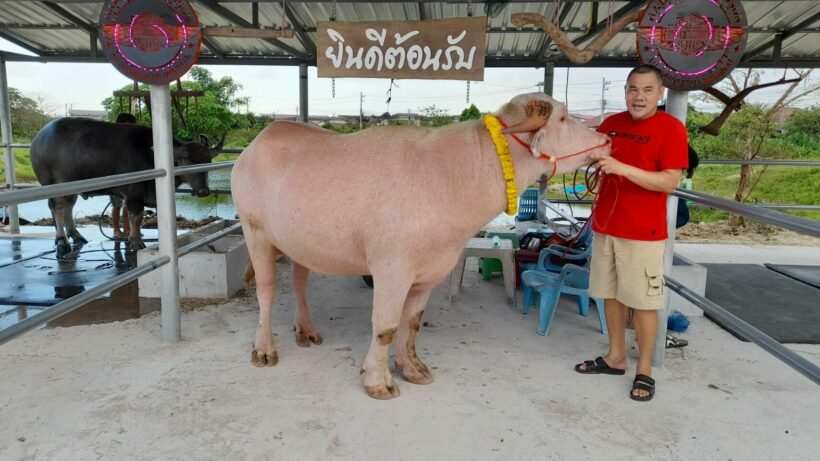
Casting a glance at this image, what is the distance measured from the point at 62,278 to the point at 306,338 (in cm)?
310

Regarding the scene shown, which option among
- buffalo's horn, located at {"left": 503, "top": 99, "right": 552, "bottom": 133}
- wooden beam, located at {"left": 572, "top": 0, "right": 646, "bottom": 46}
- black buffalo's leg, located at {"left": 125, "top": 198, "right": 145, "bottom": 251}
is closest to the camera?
buffalo's horn, located at {"left": 503, "top": 99, "right": 552, "bottom": 133}

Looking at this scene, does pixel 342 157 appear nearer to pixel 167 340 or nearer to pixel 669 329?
pixel 167 340

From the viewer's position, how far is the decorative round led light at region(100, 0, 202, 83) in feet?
11.1

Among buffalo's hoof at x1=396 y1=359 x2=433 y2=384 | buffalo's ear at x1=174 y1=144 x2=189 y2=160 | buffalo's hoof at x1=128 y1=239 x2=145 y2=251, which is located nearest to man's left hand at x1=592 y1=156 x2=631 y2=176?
buffalo's hoof at x1=396 y1=359 x2=433 y2=384

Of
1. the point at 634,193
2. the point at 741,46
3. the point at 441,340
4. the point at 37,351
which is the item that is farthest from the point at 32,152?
the point at 741,46

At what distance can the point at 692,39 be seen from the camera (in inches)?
125

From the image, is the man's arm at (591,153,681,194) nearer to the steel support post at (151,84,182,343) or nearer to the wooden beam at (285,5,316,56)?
the steel support post at (151,84,182,343)

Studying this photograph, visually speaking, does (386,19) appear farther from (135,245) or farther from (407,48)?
(135,245)

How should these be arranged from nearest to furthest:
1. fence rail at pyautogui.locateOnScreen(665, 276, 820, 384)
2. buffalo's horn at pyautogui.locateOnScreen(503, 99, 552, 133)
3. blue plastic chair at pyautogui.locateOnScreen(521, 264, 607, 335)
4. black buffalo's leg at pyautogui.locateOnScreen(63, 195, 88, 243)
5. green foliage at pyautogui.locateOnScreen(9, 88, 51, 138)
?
fence rail at pyautogui.locateOnScreen(665, 276, 820, 384) → buffalo's horn at pyautogui.locateOnScreen(503, 99, 552, 133) → blue plastic chair at pyautogui.locateOnScreen(521, 264, 607, 335) → black buffalo's leg at pyautogui.locateOnScreen(63, 195, 88, 243) → green foliage at pyautogui.locateOnScreen(9, 88, 51, 138)

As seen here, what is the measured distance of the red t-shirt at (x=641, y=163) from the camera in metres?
2.90

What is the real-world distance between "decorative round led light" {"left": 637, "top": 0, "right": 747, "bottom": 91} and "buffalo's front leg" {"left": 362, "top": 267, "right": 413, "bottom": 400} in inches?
76.8

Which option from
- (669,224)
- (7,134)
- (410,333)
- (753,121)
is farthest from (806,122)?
(7,134)

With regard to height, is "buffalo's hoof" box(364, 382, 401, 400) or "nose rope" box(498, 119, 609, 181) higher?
"nose rope" box(498, 119, 609, 181)

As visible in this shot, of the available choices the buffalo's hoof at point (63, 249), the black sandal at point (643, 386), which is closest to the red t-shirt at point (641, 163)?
the black sandal at point (643, 386)
